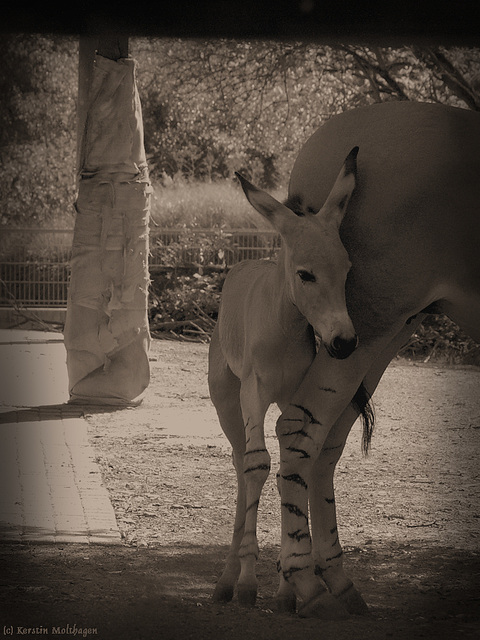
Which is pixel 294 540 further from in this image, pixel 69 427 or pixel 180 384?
pixel 180 384

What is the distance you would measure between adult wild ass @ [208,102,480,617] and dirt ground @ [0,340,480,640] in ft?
1.35

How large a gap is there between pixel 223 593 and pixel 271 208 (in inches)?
59.1

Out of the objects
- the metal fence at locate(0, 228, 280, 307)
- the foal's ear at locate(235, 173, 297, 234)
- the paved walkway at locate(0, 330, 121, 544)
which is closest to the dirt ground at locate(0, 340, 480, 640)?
the paved walkway at locate(0, 330, 121, 544)

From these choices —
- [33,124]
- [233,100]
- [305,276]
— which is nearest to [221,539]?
[305,276]

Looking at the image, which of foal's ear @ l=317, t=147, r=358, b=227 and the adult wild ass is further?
the adult wild ass

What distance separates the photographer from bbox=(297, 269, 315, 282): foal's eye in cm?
319

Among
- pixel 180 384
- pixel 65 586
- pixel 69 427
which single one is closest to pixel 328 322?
pixel 65 586

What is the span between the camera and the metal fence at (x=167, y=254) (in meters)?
11.9

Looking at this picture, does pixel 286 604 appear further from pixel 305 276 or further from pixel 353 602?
pixel 305 276

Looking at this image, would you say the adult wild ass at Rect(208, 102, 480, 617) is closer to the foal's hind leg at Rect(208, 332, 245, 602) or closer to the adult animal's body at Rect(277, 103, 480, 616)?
the adult animal's body at Rect(277, 103, 480, 616)

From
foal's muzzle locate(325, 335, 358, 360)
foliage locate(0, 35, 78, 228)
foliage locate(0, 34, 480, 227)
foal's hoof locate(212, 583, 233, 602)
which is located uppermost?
foliage locate(0, 34, 480, 227)

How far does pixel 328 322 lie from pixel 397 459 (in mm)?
3981

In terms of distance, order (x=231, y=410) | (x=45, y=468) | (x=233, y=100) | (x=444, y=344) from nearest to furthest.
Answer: (x=231, y=410)
(x=45, y=468)
(x=233, y=100)
(x=444, y=344)

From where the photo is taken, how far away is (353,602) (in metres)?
3.66
